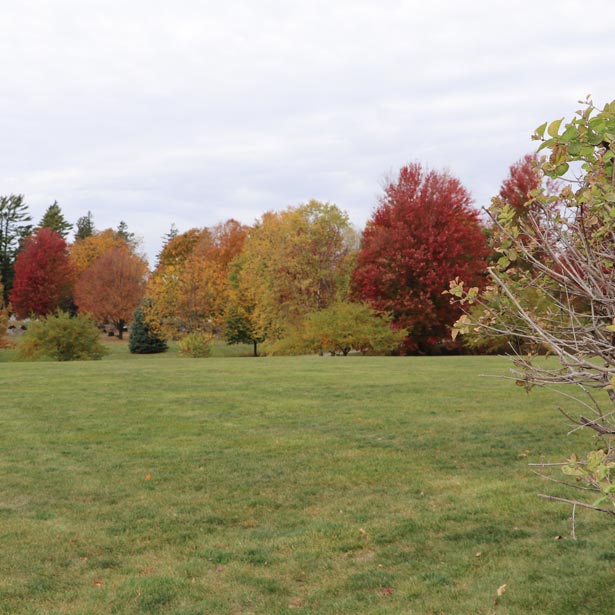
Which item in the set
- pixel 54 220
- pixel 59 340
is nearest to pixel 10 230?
pixel 54 220

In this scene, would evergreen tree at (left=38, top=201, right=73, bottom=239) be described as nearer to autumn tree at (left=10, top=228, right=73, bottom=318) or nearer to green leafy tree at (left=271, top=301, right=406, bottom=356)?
autumn tree at (left=10, top=228, right=73, bottom=318)

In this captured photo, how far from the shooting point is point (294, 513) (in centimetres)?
568

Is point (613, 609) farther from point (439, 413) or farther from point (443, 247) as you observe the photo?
point (443, 247)

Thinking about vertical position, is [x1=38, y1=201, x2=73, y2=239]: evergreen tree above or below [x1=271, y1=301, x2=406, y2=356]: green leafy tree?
above

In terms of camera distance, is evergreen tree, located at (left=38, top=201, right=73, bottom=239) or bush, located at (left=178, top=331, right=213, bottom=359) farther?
evergreen tree, located at (left=38, top=201, right=73, bottom=239)

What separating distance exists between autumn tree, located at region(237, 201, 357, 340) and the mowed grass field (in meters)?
21.9

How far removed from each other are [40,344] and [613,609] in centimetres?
2740

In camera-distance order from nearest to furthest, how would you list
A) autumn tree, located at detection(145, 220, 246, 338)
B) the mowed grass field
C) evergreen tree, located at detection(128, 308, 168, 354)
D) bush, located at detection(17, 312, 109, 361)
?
1. the mowed grass field
2. bush, located at detection(17, 312, 109, 361)
3. autumn tree, located at detection(145, 220, 246, 338)
4. evergreen tree, located at detection(128, 308, 168, 354)

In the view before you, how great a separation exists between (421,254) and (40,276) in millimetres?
36339

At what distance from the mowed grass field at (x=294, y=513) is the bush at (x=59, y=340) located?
55.7 ft

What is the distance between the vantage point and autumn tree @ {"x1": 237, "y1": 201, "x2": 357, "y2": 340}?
3297 cm

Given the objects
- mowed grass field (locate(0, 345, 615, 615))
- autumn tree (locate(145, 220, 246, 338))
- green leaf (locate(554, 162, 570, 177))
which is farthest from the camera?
autumn tree (locate(145, 220, 246, 338))

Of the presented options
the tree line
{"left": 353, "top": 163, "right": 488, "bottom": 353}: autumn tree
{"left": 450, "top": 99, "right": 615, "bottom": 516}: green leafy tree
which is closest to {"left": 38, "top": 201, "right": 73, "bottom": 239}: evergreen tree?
the tree line

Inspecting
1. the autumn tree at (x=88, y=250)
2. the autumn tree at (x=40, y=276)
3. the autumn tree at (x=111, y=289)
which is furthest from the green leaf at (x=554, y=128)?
the autumn tree at (x=88, y=250)
